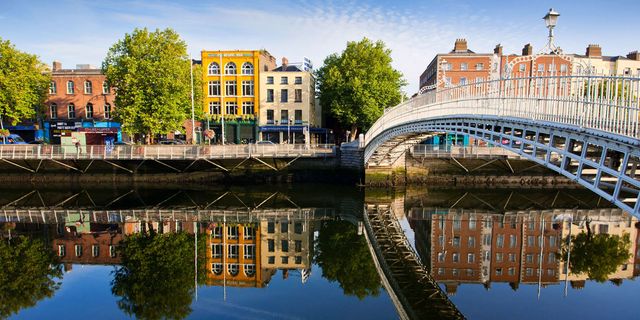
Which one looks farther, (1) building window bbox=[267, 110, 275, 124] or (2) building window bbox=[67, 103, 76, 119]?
(1) building window bbox=[267, 110, 275, 124]

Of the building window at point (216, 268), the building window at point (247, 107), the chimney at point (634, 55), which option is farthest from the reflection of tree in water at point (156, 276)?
the chimney at point (634, 55)

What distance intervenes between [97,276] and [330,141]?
3223 centimetres

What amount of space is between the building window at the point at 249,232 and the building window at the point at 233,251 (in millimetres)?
1119

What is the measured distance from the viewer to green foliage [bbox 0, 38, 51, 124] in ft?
103

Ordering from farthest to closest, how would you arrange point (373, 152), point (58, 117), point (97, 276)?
point (58, 117), point (373, 152), point (97, 276)

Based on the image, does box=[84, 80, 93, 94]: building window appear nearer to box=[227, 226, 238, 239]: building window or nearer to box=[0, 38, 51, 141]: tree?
box=[0, 38, 51, 141]: tree

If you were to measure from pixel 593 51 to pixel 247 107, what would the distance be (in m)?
35.8

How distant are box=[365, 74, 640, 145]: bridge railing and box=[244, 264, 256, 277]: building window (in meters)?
8.67

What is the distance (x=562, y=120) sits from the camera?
363 inches

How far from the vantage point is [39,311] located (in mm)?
10086

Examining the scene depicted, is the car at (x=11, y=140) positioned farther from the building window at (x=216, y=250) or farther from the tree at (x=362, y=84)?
the building window at (x=216, y=250)

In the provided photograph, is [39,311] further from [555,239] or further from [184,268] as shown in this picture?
[555,239]

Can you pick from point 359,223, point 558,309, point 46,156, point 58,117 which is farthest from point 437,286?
point 58,117

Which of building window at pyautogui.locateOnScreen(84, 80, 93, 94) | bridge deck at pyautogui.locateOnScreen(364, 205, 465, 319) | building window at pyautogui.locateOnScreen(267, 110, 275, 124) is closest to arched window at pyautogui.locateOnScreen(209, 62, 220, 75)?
building window at pyautogui.locateOnScreen(267, 110, 275, 124)
